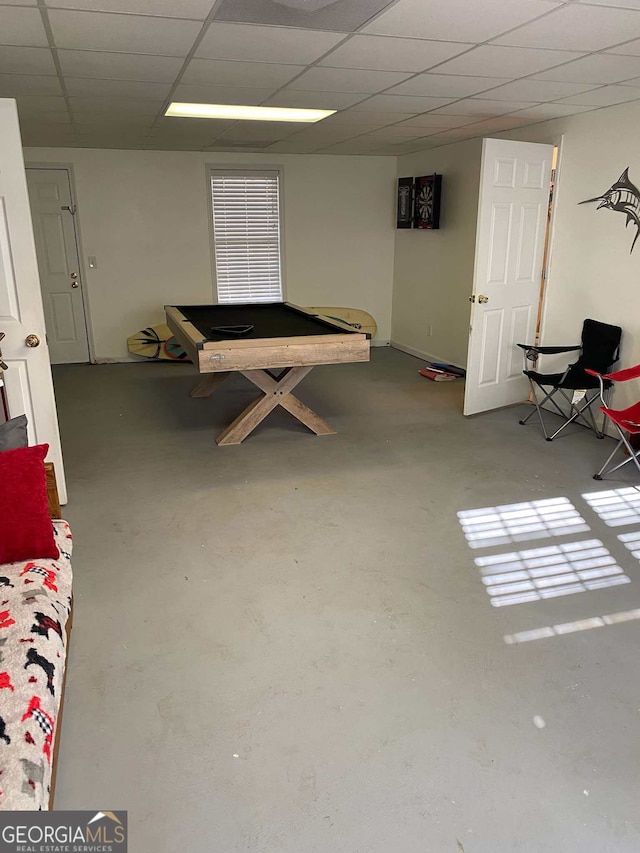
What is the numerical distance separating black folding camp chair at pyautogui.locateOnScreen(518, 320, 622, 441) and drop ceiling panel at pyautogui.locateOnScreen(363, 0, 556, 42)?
252 centimetres

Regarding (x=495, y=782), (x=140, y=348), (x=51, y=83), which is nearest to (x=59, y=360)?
(x=140, y=348)

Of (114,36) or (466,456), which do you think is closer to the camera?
(114,36)

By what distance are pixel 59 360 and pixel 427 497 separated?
533 cm

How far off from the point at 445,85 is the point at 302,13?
62.8 inches

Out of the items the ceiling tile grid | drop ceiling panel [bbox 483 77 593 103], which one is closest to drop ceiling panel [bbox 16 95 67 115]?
the ceiling tile grid

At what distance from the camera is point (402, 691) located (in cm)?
229

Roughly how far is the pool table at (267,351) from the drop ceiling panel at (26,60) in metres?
1.70

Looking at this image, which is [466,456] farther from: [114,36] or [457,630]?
[114,36]

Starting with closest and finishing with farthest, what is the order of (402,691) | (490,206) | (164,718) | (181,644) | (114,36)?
(164,718) → (402,691) → (181,644) → (114,36) → (490,206)

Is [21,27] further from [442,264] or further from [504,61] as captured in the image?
[442,264]

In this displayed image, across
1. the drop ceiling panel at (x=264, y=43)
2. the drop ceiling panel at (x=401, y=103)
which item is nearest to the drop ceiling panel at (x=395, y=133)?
the drop ceiling panel at (x=401, y=103)

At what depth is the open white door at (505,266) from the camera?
4.98 metres

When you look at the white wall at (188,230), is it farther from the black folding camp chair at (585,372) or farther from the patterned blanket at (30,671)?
the patterned blanket at (30,671)

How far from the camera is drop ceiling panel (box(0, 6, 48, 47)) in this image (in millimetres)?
2564
